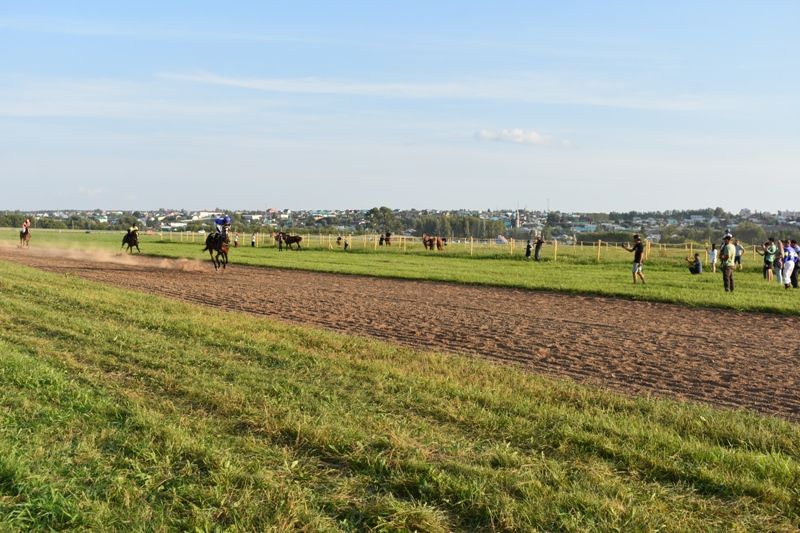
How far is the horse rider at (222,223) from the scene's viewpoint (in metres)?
30.2

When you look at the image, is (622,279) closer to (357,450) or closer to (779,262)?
(779,262)

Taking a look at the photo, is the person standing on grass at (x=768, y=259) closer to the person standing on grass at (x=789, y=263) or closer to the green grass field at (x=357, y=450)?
the person standing on grass at (x=789, y=263)

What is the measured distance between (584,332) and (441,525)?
419 inches

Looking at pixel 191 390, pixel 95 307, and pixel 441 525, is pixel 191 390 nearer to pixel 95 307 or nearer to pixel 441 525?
pixel 441 525

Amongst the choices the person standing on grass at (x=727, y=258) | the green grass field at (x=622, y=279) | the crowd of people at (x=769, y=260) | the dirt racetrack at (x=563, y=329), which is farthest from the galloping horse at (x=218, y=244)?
the person standing on grass at (x=727, y=258)

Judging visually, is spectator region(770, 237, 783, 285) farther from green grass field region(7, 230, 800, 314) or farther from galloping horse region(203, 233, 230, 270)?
galloping horse region(203, 233, 230, 270)

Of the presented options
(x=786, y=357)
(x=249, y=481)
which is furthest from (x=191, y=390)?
(x=786, y=357)

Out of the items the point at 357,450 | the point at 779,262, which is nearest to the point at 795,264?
the point at 779,262

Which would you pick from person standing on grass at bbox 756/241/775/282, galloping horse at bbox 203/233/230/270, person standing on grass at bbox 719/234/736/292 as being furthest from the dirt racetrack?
person standing on grass at bbox 756/241/775/282

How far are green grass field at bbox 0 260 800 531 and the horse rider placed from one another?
2041cm

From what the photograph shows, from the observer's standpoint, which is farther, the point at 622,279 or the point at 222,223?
the point at 222,223

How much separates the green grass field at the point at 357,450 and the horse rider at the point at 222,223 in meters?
20.4

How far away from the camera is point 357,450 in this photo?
19.5ft

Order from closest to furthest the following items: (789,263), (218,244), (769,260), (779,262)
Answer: (789,263) → (779,262) → (769,260) → (218,244)
